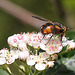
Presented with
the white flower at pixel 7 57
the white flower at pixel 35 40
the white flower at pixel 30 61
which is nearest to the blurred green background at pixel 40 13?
the white flower at pixel 35 40

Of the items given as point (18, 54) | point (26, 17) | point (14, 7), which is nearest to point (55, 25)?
point (18, 54)

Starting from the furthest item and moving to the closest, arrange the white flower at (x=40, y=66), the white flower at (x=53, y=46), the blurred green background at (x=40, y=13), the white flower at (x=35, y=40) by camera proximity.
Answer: the blurred green background at (x=40, y=13), the white flower at (x=35, y=40), the white flower at (x=53, y=46), the white flower at (x=40, y=66)

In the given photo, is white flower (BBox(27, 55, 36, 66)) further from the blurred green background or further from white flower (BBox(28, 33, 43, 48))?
the blurred green background

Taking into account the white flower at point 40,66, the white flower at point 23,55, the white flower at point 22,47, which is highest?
the white flower at point 22,47

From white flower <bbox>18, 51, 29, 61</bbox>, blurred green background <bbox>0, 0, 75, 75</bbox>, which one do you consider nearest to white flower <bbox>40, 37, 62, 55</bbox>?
white flower <bbox>18, 51, 29, 61</bbox>

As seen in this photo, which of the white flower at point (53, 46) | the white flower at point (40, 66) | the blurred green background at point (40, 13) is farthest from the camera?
the blurred green background at point (40, 13)

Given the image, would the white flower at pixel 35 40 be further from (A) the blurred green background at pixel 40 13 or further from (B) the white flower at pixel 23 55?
(A) the blurred green background at pixel 40 13

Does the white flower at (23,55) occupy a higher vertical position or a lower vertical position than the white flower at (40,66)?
higher

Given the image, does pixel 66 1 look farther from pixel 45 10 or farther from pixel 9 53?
pixel 9 53
